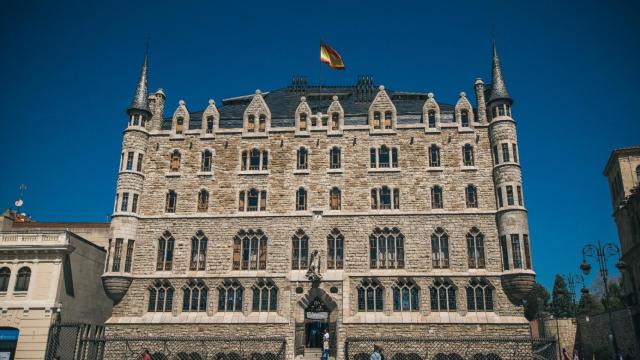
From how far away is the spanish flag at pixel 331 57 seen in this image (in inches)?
1612

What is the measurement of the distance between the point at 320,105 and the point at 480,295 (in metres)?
18.6

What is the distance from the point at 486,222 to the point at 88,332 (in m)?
28.2

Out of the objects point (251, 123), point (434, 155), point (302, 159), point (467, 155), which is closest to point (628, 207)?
point (467, 155)

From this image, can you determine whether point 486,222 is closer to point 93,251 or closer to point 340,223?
point 340,223

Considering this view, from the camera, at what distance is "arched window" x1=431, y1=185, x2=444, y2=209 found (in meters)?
34.5

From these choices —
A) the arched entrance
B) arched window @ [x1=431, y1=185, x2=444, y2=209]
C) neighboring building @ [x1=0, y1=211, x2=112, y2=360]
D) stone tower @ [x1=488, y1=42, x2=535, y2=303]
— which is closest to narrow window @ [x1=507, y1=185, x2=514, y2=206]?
stone tower @ [x1=488, y1=42, x2=535, y2=303]

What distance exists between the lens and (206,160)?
121 ft

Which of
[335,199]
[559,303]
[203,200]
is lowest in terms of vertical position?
[559,303]

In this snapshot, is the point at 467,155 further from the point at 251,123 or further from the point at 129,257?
the point at 129,257

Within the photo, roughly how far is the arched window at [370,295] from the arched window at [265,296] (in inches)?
217

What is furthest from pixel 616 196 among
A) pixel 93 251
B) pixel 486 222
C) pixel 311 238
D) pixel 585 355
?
pixel 93 251

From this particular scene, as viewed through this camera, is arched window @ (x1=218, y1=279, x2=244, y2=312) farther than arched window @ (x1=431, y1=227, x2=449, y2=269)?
Yes

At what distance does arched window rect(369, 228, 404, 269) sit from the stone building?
9cm

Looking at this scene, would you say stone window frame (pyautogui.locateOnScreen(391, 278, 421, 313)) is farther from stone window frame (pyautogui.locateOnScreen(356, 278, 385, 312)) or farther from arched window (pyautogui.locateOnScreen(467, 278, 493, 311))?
arched window (pyautogui.locateOnScreen(467, 278, 493, 311))
